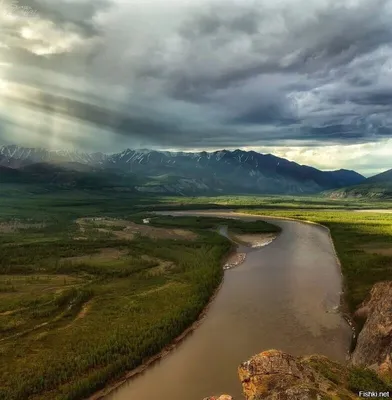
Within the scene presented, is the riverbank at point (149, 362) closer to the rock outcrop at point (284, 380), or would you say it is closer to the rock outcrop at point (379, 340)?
the rock outcrop at point (284, 380)

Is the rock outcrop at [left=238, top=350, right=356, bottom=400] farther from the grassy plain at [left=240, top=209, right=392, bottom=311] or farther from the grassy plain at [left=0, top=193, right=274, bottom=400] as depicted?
the grassy plain at [left=240, top=209, right=392, bottom=311]

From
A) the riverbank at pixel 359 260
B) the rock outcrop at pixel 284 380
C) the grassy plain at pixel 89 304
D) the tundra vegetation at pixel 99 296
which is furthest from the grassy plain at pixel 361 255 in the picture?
the rock outcrop at pixel 284 380

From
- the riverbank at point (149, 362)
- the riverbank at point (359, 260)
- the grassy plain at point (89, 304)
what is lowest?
the riverbank at point (149, 362)

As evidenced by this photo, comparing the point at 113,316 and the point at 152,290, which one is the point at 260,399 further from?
the point at 152,290

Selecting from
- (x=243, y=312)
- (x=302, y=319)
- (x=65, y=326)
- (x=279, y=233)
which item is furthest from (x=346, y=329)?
(x=279, y=233)

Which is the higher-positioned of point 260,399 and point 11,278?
point 260,399
